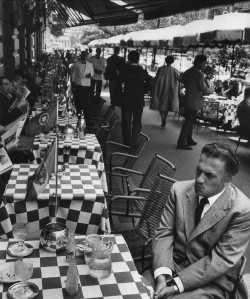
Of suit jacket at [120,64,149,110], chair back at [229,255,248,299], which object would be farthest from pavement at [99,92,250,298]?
chair back at [229,255,248,299]

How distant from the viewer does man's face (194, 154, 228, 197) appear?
2580 mm

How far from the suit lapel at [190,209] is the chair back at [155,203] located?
0.76 meters

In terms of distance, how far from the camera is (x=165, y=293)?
8.04 ft

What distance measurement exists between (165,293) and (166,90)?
7724 mm

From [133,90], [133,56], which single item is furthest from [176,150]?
[133,56]

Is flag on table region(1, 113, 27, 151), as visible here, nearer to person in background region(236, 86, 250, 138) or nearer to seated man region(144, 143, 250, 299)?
seated man region(144, 143, 250, 299)

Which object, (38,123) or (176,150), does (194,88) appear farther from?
(38,123)

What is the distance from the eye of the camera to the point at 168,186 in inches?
140

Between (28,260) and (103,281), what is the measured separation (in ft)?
1.55

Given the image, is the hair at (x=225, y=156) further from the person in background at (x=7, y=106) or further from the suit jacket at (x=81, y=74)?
the suit jacket at (x=81, y=74)

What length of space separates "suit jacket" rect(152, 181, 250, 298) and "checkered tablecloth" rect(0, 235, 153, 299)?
0.34 meters

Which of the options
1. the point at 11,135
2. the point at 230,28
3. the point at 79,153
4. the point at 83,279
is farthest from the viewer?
the point at 230,28

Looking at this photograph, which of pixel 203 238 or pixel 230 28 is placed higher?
pixel 230 28

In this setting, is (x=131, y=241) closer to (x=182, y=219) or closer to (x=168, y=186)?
(x=168, y=186)
